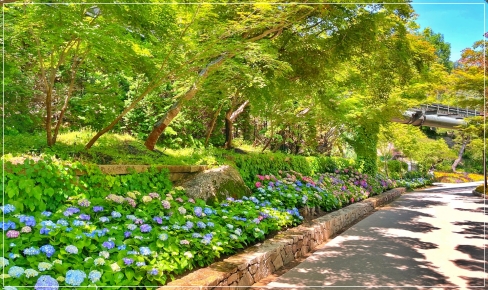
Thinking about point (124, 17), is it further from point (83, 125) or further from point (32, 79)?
point (83, 125)

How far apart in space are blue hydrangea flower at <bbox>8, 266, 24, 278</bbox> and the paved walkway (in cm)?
238

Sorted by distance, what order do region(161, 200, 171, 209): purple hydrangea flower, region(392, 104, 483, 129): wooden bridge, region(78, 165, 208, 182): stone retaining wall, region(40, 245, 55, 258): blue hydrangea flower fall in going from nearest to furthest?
region(40, 245, 55, 258): blue hydrangea flower < region(161, 200, 171, 209): purple hydrangea flower < region(78, 165, 208, 182): stone retaining wall < region(392, 104, 483, 129): wooden bridge

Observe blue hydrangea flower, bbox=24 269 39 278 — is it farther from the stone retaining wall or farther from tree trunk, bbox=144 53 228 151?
tree trunk, bbox=144 53 228 151

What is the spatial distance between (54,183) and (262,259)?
237 centimetres

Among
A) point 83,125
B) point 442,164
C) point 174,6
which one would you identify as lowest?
point 442,164

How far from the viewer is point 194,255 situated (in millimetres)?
3795

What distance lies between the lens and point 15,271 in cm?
256

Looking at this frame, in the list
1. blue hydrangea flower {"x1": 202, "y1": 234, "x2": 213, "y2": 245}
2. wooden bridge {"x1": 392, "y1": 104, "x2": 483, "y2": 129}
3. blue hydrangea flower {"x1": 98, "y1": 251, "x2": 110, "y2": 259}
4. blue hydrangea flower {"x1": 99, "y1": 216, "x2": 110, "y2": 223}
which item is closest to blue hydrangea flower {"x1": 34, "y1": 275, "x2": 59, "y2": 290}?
blue hydrangea flower {"x1": 98, "y1": 251, "x2": 110, "y2": 259}

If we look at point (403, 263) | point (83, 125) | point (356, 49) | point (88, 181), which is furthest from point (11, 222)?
point (356, 49)

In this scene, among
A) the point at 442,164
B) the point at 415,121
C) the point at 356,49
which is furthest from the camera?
the point at 442,164

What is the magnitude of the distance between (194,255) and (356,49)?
6813 millimetres

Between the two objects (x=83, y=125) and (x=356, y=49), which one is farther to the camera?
(x=356, y=49)

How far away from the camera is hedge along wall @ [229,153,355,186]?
7844mm

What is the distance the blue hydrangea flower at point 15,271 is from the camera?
254 cm
